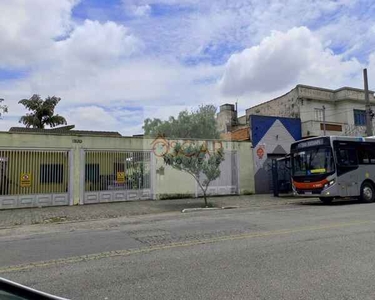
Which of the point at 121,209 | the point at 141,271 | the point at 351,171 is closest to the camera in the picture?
the point at 141,271

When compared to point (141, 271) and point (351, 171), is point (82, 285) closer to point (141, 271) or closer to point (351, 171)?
point (141, 271)

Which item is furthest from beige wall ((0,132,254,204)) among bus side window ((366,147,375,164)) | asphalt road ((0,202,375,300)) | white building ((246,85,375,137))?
asphalt road ((0,202,375,300))

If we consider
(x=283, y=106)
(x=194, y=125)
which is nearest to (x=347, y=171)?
(x=283, y=106)

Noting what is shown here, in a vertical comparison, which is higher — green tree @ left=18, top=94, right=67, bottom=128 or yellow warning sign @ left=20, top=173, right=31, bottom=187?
green tree @ left=18, top=94, right=67, bottom=128

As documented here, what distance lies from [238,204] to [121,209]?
18.9 feet

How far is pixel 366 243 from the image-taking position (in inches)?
295

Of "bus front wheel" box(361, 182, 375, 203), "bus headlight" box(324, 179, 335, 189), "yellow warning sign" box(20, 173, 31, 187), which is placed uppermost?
"yellow warning sign" box(20, 173, 31, 187)

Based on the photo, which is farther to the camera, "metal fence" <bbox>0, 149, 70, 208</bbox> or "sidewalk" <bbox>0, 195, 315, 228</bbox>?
"metal fence" <bbox>0, 149, 70, 208</bbox>

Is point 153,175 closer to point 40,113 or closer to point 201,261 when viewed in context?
point 201,261

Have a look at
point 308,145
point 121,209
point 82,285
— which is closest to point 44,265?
point 82,285

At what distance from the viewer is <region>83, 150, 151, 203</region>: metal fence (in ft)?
60.6

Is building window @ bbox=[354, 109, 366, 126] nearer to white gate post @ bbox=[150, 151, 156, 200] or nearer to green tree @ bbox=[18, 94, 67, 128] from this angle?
white gate post @ bbox=[150, 151, 156, 200]

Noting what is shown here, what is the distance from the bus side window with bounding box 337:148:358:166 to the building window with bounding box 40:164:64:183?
13600mm

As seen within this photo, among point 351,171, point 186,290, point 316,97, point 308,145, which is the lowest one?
point 186,290
